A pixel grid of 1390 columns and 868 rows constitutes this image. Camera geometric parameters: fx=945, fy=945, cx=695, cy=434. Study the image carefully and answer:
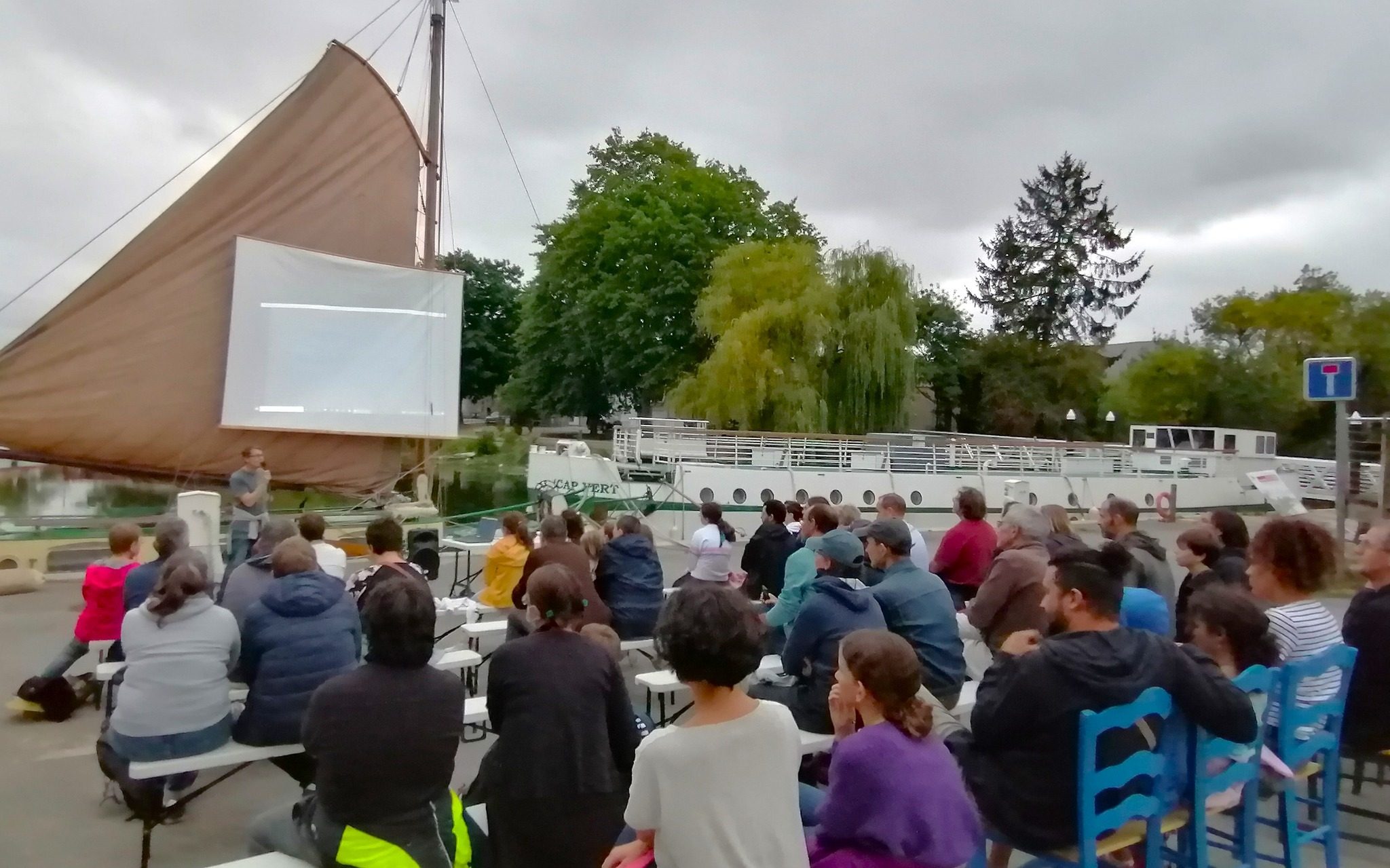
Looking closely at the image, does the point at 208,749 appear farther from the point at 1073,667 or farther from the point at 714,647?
the point at 1073,667

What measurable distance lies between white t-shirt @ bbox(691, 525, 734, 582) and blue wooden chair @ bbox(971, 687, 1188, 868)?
3316 mm

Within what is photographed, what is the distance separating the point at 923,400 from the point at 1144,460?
15.4 m

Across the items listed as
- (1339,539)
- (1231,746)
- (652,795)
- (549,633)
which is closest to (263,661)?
(549,633)

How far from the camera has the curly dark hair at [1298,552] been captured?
3.68 meters

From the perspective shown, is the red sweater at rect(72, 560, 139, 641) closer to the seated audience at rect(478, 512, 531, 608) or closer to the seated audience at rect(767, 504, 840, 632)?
the seated audience at rect(478, 512, 531, 608)

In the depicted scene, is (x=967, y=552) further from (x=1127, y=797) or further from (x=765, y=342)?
(x=765, y=342)

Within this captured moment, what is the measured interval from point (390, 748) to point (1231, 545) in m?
4.64

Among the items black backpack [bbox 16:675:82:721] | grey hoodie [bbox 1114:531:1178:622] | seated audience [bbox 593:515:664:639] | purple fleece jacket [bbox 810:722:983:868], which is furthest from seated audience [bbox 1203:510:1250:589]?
black backpack [bbox 16:675:82:721]

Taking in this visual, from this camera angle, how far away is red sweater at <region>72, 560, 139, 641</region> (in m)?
5.12

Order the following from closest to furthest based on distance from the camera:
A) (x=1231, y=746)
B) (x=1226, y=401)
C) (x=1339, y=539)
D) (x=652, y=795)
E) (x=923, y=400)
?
(x=652, y=795)
(x=1231, y=746)
(x=1339, y=539)
(x=1226, y=401)
(x=923, y=400)

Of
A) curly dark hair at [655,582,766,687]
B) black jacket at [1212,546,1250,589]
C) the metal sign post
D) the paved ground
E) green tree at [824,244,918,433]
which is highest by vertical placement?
green tree at [824,244,918,433]

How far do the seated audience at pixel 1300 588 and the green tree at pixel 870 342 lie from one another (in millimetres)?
21490

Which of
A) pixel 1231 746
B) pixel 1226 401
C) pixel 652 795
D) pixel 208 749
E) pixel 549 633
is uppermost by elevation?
pixel 1226 401

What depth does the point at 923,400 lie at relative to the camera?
4056cm
